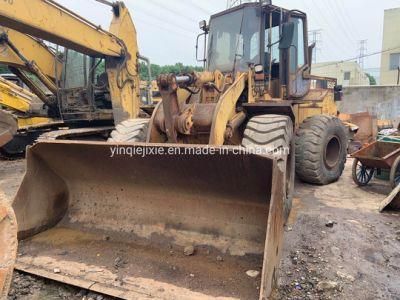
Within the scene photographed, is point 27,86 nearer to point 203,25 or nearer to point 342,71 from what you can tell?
point 203,25

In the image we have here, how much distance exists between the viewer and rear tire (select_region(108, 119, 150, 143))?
14.6 feet

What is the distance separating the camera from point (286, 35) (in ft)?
14.7

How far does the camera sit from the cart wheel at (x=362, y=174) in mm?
5840

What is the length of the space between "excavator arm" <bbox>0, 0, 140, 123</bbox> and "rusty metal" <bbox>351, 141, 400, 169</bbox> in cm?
417

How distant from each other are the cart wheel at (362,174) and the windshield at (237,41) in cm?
255

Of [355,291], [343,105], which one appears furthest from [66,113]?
[343,105]

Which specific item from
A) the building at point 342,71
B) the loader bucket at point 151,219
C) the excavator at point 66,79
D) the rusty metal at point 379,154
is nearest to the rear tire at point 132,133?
the loader bucket at point 151,219

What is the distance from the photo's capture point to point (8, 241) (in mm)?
1885

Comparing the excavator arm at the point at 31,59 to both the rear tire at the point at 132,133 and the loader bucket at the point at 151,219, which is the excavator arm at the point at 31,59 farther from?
the loader bucket at the point at 151,219

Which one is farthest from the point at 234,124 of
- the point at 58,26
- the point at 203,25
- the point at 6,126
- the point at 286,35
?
the point at 6,126

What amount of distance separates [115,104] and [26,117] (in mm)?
3770

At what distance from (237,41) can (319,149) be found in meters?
1.95

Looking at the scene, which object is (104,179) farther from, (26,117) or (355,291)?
(26,117)

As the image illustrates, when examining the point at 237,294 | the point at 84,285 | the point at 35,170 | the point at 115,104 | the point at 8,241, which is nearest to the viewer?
the point at 8,241
